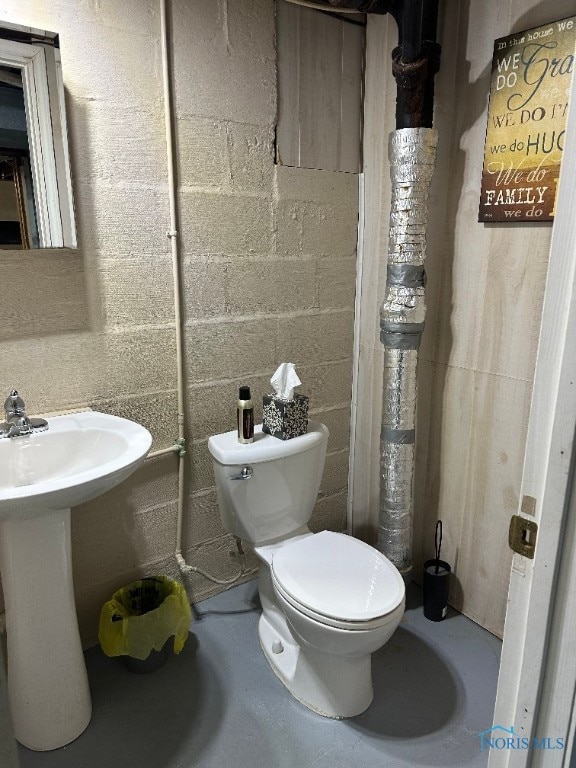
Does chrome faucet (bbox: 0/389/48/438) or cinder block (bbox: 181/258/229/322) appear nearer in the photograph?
chrome faucet (bbox: 0/389/48/438)

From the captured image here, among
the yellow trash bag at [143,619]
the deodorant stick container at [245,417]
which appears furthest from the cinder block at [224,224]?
the yellow trash bag at [143,619]

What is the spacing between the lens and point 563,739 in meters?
0.68

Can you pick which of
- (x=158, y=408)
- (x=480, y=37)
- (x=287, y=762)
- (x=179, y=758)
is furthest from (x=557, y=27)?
(x=179, y=758)

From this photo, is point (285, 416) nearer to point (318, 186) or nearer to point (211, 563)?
point (211, 563)

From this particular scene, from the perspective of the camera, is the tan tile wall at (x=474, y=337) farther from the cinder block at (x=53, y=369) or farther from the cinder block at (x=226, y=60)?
the cinder block at (x=53, y=369)

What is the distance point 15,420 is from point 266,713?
113 cm

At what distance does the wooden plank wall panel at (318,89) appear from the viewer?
1.83 metres

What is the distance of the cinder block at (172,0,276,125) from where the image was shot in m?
1.63

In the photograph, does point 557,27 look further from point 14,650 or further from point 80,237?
point 14,650

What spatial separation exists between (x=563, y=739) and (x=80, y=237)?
5.17ft

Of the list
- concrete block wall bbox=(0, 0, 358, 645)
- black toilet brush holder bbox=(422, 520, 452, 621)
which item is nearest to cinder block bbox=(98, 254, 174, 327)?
concrete block wall bbox=(0, 0, 358, 645)

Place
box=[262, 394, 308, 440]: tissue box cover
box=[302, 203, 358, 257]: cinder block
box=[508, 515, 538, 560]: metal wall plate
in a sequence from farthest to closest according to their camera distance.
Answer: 1. box=[302, 203, 358, 257]: cinder block
2. box=[262, 394, 308, 440]: tissue box cover
3. box=[508, 515, 538, 560]: metal wall plate

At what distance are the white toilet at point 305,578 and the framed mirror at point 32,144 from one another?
0.83 meters

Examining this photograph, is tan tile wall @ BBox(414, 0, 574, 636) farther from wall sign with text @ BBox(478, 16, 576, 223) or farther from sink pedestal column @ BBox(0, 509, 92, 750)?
sink pedestal column @ BBox(0, 509, 92, 750)
